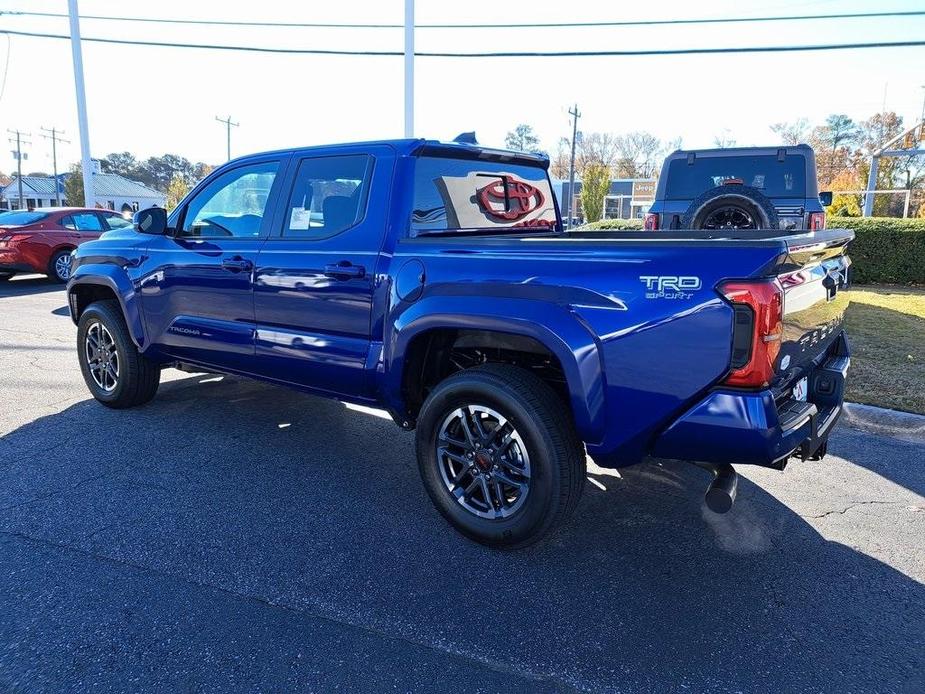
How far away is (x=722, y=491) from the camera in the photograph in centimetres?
286

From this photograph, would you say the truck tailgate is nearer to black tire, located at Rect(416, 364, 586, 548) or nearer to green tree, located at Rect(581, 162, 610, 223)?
black tire, located at Rect(416, 364, 586, 548)

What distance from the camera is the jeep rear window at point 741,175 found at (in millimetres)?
8352

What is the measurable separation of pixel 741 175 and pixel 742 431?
7070 millimetres

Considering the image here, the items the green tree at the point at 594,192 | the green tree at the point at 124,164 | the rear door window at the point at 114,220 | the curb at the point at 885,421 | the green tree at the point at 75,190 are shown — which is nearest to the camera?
the curb at the point at 885,421

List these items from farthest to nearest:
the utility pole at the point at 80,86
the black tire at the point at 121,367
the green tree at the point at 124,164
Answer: the green tree at the point at 124,164 < the utility pole at the point at 80,86 < the black tire at the point at 121,367

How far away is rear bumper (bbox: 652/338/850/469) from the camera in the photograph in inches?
98.4

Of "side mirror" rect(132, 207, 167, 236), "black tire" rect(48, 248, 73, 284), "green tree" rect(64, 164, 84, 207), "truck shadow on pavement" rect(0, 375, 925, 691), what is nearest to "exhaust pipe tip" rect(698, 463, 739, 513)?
"truck shadow on pavement" rect(0, 375, 925, 691)

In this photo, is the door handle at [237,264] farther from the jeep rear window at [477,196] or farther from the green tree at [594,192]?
the green tree at [594,192]

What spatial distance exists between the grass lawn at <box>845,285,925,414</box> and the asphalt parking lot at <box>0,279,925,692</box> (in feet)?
2.99

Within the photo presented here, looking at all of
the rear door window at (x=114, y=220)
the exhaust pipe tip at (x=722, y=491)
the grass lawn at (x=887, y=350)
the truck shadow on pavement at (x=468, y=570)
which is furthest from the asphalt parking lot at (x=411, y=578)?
the rear door window at (x=114, y=220)

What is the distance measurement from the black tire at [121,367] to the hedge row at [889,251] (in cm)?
1195

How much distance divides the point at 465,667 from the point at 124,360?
3.95 m

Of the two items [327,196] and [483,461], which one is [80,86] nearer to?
[327,196]

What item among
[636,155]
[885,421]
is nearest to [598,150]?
[636,155]
